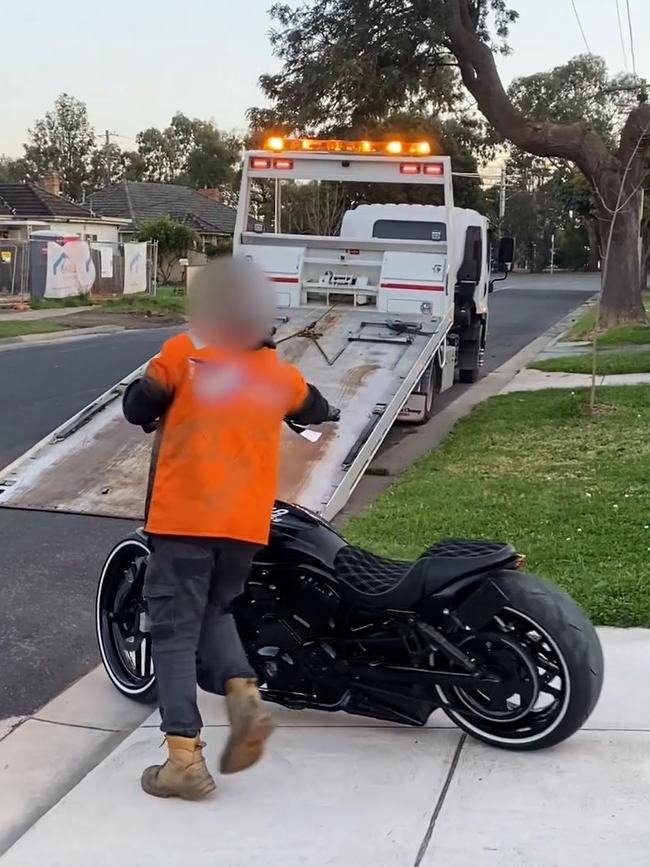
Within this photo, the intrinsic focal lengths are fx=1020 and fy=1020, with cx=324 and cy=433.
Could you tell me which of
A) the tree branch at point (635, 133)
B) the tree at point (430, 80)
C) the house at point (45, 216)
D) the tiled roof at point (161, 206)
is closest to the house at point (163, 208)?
the tiled roof at point (161, 206)

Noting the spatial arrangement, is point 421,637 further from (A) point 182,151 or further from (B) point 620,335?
(A) point 182,151

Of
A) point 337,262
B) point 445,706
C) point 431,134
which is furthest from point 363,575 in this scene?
point 431,134

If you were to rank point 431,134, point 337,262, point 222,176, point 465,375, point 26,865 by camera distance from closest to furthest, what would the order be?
point 26,865 < point 337,262 < point 465,375 < point 431,134 < point 222,176

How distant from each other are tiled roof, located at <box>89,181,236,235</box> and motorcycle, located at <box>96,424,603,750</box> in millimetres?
51749

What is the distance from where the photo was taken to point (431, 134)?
37.6 m

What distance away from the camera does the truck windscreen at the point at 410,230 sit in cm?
1345

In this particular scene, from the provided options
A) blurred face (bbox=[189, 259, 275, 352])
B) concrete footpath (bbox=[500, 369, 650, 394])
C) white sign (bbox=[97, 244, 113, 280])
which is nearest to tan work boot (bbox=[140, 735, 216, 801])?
blurred face (bbox=[189, 259, 275, 352])

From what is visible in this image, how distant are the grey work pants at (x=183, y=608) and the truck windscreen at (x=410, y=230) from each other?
398 inches

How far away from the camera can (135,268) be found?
3731 cm

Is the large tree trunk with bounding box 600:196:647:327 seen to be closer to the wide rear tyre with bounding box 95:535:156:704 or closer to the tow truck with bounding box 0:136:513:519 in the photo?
the tow truck with bounding box 0:136:513:519

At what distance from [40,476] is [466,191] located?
4768 cm

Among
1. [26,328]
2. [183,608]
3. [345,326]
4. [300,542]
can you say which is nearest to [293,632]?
[300,542]

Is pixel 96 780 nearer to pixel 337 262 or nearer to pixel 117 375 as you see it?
pixel 337 262

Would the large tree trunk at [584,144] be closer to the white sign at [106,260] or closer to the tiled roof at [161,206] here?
the white sign at [106,260]
